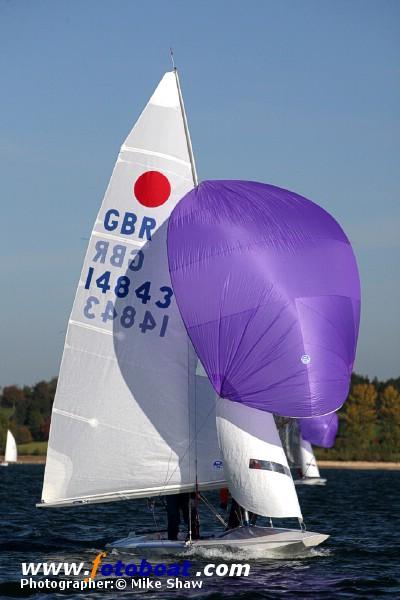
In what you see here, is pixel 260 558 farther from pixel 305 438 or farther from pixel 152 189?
pixel 305 438

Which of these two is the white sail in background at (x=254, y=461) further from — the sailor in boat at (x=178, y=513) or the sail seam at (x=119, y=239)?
the sail seam at (x=119, y=239)

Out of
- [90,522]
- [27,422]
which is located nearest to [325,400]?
[90,522]

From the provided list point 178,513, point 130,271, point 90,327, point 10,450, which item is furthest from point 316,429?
point 10,450

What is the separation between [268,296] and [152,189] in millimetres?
4227

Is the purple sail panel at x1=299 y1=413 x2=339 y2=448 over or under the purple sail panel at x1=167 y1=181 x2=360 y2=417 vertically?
over

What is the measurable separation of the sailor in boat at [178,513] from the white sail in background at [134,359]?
0.42 m

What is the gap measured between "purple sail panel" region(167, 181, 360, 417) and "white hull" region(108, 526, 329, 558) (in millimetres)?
2639

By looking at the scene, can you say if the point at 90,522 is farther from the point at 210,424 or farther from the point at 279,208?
the point at 279,208

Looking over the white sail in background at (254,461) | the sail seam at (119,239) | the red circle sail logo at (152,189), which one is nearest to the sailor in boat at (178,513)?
the white sail in background at (254,461)

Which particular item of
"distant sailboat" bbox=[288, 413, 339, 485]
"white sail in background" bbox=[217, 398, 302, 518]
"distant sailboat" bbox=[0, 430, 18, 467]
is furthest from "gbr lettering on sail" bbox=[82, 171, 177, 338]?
"distant sailboat" bbox=[0, 430, 18, 467]

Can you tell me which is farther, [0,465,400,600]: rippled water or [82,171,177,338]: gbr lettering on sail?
[82,171,177,338]: gbr lettering on sail

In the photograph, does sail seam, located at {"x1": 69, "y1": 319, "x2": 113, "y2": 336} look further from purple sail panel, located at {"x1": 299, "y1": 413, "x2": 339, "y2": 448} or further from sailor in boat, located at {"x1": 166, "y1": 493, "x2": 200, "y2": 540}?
purple sail panel, located at {"x1": 299, "y1": 413, "x2": 339, "y2": 448}

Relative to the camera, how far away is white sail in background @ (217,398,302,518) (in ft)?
77.8

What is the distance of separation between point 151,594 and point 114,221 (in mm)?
8657
